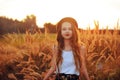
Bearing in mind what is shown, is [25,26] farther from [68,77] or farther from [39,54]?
[68,77]

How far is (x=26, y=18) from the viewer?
399 cm

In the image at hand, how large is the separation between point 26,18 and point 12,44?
296 mm

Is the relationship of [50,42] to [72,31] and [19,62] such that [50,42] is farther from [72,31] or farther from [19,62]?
[72,31]

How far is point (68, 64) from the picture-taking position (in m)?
3.20

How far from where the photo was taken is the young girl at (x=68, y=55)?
3.18m

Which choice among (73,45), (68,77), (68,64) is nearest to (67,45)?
(73,45)

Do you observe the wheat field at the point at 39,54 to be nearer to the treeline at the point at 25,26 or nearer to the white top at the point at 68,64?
the treeline at the point at 25,26

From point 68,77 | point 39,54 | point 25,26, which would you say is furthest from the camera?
point 25,26

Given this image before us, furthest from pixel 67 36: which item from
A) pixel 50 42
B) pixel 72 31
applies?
pixel 50 42

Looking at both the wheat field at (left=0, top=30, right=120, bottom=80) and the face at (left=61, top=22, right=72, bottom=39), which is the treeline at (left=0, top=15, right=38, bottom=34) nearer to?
the wheat field at (left=0, top=30, right=120, bottom=80)


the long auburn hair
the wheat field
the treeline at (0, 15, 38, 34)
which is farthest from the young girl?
the treeline at (0, 15, 38, 34)

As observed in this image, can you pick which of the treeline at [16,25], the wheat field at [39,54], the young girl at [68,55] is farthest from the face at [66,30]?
the treeline at [16,25]

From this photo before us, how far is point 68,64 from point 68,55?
0.07 m

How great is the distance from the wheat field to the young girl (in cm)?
61
